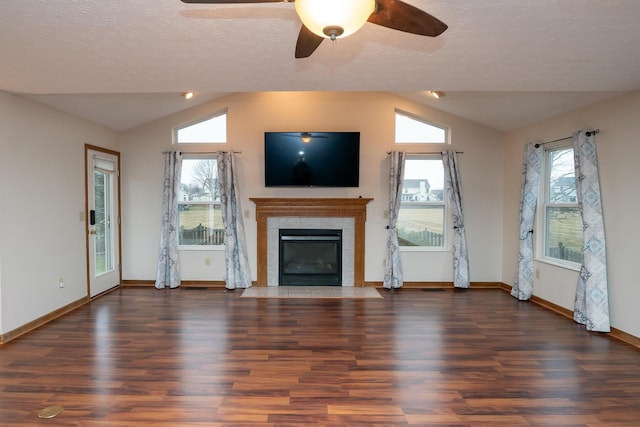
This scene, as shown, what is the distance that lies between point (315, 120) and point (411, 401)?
14.0ft

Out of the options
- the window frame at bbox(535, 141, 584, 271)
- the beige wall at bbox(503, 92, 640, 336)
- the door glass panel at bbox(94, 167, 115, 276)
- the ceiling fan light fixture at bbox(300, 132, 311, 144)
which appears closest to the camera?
the beige wall at bbox(503, 92, 640, 336)

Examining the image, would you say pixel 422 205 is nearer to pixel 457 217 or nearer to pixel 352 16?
pixel 457 217

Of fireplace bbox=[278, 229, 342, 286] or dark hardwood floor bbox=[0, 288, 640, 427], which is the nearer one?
dark hardwood floor bbox=[0, 288, 640, 427]

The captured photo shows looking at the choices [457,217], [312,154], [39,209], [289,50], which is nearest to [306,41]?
[289,50]

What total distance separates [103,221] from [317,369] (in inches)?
164

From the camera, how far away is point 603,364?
307 centimetres

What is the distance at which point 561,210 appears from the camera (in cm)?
466

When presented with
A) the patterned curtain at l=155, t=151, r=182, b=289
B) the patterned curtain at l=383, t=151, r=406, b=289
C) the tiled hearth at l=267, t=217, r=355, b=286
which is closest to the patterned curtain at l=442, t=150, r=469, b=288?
the patterned curtain at l=383, t=151, r=406, b=289

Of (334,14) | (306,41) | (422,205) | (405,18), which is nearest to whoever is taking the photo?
(334,14)

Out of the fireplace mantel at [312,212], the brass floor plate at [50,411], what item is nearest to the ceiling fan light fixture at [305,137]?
the fireplace mantel at [312,212]

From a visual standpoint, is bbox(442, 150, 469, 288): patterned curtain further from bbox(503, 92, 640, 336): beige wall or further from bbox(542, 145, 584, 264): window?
bbox(503, 92, 640, 336): beige wall

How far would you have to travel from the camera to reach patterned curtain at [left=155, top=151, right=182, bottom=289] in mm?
5551

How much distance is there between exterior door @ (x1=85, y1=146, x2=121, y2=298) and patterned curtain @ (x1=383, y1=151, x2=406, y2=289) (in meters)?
4.24

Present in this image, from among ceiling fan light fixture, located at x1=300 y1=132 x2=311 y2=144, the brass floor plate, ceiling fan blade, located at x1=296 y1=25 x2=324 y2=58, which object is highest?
ceiling fan light fixture, located at x1=300 y1=132 x2=311 y2=144
